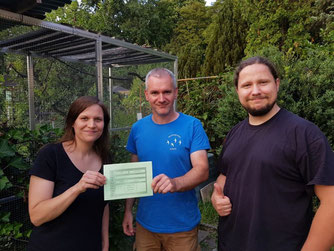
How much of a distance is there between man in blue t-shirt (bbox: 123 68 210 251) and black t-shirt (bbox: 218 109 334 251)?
0.41 meters

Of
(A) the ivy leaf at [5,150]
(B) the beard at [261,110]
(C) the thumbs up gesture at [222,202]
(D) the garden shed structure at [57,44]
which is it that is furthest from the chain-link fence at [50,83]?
(B) the beard at [261,110]

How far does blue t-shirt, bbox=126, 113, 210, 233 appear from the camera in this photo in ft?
6.31

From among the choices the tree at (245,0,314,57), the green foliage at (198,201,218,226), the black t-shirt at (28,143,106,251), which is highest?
the tree at (245,0,314,57)

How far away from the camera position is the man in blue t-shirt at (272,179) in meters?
1.33

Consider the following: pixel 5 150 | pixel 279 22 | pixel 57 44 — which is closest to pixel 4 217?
pixel 5 150

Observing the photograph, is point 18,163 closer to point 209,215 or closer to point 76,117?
point 76,117

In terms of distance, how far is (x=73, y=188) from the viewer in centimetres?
147

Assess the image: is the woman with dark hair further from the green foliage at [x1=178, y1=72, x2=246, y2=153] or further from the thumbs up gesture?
the green foliage at [x1=178, y1=72, x2=246, y2=153]

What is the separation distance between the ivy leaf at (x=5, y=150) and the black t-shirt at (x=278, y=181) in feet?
5.94

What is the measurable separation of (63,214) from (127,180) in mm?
418

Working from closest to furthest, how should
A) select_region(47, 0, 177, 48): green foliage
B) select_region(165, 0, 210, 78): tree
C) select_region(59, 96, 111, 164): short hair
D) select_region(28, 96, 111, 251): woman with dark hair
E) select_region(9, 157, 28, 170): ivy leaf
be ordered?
select_region(28, 96, 111, 251): woman with dark hair → select_region(59, 96, 111, 164): short hair → select_region(9, 157, 28, 170): ivy leaf → select_region(47, 0, 177, 48): green foliage → select_region(165, 0, 210, 78): tree

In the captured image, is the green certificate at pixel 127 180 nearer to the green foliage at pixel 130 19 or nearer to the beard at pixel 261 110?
the beard at pixel 261 110

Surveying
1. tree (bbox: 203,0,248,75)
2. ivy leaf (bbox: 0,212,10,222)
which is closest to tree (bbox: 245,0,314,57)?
tree (bbox: 203,0,248,75)

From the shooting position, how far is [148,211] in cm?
198
